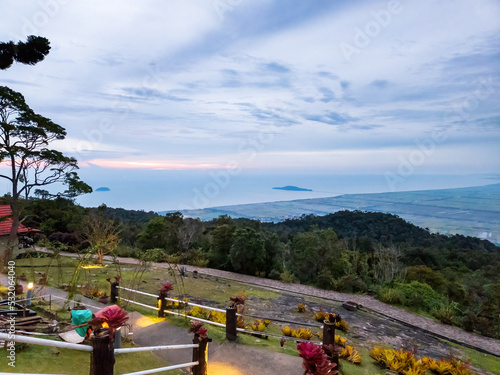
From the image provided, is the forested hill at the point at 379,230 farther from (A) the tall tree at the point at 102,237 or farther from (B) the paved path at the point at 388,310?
(A) the tall tree at the point at 102,237

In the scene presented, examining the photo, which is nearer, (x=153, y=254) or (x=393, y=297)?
(x=153, y=254)

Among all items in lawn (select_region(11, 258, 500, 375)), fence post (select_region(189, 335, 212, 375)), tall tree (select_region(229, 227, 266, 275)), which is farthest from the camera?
tall tree (select_region(229, 227, 266, 275))

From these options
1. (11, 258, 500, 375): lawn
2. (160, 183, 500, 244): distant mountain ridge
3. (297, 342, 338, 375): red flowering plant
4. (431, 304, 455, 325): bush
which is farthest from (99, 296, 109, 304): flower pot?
(160, 183, 500, 244): distant mountain ridge

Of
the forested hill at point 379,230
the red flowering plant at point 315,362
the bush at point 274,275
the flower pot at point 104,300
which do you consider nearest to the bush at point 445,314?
the bush at point 274,275

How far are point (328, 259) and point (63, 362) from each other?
1103 cm

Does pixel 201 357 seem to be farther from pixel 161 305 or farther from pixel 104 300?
pixel 104 300

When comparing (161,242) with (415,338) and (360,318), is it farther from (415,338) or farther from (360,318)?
(415,338)

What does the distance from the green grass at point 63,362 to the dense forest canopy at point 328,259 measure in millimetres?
2482

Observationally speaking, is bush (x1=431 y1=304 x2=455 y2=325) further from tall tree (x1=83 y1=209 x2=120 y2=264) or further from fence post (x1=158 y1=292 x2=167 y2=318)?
tall tree (x1=83 y1=209 x2=120 y2=264)

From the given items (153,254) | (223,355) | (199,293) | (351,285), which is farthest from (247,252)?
(223,355)

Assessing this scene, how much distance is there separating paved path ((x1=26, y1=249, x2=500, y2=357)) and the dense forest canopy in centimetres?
49

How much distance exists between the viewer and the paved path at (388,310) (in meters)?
7.69

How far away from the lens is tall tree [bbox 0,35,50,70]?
5758 mm

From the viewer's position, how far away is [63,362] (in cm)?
400
